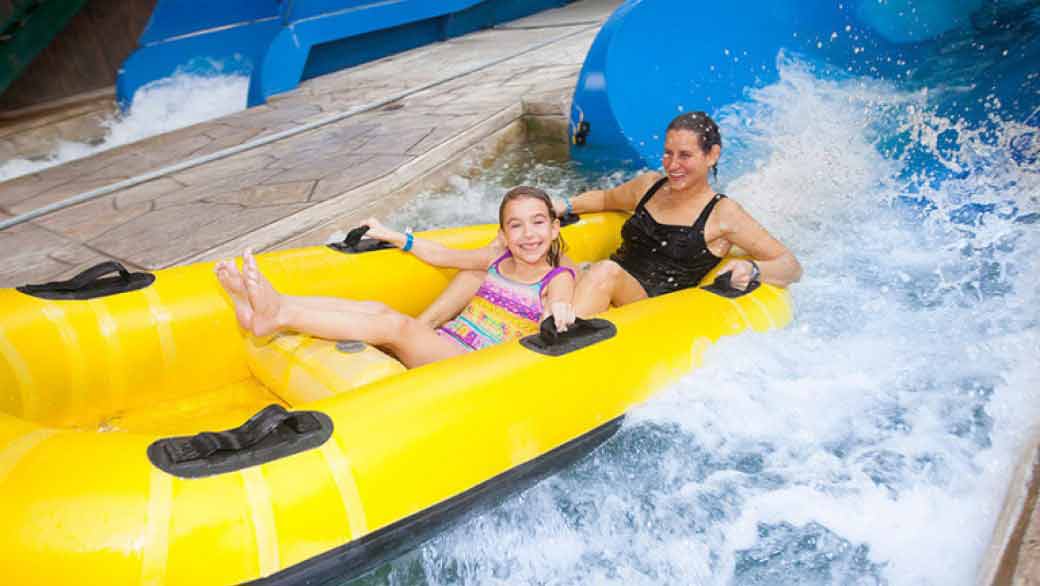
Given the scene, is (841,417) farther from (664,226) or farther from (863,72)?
(863,72)

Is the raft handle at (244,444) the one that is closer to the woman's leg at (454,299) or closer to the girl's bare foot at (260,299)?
the girl's bare foot at (260,299)

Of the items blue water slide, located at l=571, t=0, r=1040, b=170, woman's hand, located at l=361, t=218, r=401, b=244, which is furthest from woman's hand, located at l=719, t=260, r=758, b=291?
blue water slide, located at l=571, t=0, r=1040, b=170

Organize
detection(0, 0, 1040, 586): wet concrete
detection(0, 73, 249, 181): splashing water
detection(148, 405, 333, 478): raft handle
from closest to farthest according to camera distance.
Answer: detection(148, 405, 333, 478): raft handle
detection(0, 0, 1040, 586): wet concrete
detection(0, 73, 249, 181): splashing water

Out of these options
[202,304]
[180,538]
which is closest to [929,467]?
[180,538]

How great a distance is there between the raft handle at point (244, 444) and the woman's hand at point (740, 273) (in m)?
1.40

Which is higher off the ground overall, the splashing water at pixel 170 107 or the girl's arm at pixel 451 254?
the splashing water at pixel 170 107

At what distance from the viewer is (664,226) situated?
8.62 ft

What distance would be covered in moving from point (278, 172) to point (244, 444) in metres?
2.88

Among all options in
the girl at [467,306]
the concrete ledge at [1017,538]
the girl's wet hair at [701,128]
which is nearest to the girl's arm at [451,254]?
the girl at [467,306]

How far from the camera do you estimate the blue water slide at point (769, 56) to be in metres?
4.10

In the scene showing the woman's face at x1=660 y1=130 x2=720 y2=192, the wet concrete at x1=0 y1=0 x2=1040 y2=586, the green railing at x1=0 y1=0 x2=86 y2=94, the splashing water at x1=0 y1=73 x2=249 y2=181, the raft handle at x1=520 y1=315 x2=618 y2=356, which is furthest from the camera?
the splashing water at x1=0 y1=73 x2=249 y2=181

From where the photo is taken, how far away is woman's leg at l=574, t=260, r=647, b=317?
2.36m

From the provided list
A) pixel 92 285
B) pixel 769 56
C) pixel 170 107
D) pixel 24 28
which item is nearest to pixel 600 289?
pixel 92 285

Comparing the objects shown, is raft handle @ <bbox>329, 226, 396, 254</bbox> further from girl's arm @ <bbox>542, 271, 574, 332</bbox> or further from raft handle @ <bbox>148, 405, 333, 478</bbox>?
raft handle @ <bbox>148, 405, 333, 478</bbox>
